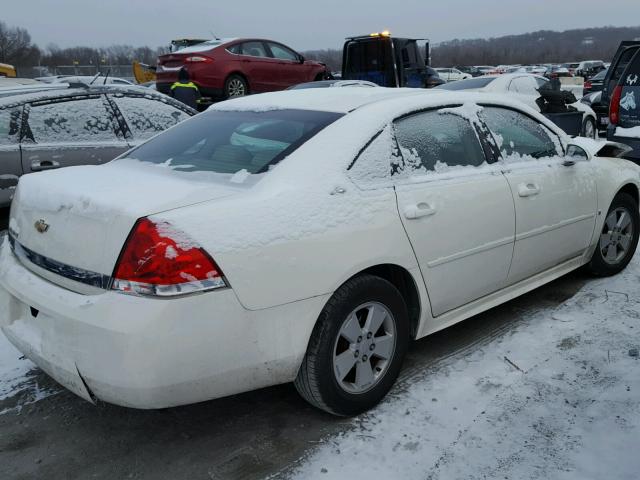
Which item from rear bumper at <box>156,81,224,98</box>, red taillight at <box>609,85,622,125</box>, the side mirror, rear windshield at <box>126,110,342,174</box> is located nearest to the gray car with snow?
rear windshield at <box>126,110,342,174</box>

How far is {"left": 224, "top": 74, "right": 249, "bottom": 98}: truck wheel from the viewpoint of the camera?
12906 mm

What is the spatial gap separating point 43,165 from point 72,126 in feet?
1.52

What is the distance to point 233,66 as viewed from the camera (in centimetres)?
1292

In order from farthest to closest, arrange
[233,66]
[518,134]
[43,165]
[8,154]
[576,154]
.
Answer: [233,66] → [43,165] → [8,154] → [576,154] → [518,134]

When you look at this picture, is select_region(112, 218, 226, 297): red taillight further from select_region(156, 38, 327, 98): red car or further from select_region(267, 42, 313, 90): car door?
select_region(267, 42, 313, 90): car door

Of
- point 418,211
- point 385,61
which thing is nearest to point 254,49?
point 385,61

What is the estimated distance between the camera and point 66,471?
2547mm

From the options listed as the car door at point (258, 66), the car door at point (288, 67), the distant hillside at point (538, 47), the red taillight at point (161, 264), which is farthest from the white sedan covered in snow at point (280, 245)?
the distant hillside at point (538, 47)

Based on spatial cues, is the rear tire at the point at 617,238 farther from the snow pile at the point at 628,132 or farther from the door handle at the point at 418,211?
the snow pile at the point at 628,132

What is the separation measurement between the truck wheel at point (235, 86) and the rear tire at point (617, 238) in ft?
31.6

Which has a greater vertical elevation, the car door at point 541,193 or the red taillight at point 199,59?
the red taillight at point 199,59

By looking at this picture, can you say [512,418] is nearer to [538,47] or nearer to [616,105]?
[616,105]

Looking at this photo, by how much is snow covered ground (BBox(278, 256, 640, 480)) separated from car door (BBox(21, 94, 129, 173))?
3.70m

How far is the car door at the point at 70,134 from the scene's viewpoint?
533cm
